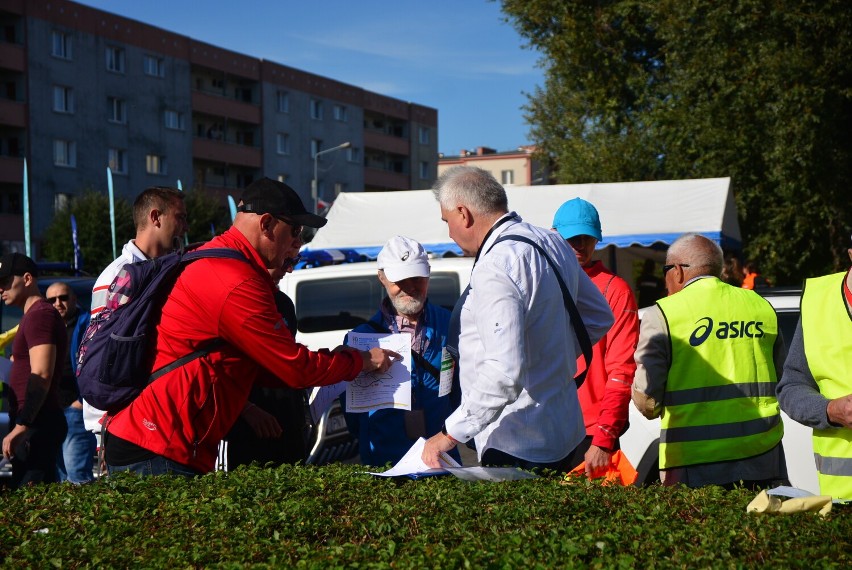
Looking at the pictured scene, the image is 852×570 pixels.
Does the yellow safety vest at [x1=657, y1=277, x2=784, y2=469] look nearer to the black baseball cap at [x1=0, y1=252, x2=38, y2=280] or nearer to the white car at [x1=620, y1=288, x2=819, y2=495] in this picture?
the white car at [x1=620, y1=288, x2=819, y2=495]

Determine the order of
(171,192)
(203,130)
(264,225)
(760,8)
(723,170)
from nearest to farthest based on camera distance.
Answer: (264,225) < (171,192) < (760,8) < (723,170) < (203,130)

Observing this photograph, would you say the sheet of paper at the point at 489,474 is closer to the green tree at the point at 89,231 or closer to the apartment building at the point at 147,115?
the green tree at the point at 89,231

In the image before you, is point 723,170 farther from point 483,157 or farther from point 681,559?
point 483,157

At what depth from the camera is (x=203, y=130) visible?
56969 mm

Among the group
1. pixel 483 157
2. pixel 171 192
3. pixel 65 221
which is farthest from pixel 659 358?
pixel 483 157

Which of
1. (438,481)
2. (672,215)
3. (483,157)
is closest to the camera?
(438,481)

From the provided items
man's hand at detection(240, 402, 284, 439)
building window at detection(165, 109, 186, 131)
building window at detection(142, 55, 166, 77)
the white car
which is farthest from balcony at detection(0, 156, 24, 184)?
man's hand at detection(240, 402, 284, 439)

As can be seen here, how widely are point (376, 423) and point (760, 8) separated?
44.3 feet

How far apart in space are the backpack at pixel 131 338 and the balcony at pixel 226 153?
52.6 m

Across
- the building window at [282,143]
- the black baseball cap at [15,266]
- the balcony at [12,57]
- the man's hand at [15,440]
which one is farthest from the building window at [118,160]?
the man's hand at [15,440]

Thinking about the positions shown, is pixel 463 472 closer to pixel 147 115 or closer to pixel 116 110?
pixel 116 110

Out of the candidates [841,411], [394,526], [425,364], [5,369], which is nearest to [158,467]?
[394,526]

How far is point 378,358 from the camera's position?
161 inches

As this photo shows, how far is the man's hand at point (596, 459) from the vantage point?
4.03m
